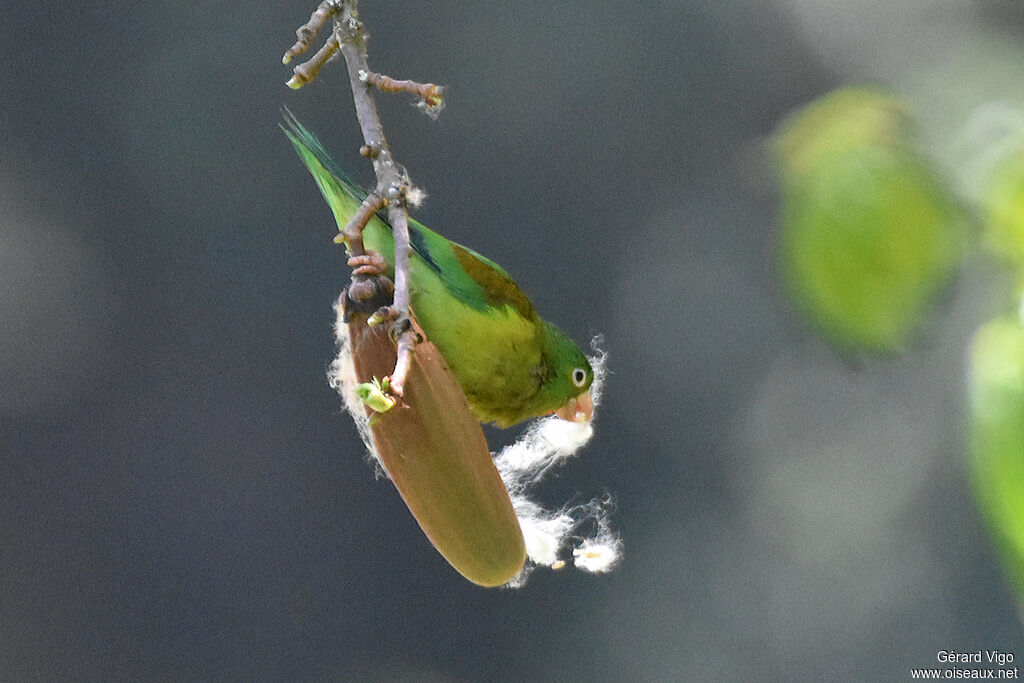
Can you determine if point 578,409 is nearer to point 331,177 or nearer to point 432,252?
point 432,252

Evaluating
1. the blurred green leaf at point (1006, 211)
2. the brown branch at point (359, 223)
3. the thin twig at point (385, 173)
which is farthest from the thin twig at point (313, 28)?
the blurred green leaf at point (1006, 211)

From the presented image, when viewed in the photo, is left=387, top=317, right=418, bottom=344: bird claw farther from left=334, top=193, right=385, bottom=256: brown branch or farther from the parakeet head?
the parakeet head

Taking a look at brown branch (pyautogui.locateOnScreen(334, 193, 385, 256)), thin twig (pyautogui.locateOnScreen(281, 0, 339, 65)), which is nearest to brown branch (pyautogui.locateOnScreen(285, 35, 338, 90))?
thin twig (pyautogui.locateOnScreen(281, 0, 339, 65))

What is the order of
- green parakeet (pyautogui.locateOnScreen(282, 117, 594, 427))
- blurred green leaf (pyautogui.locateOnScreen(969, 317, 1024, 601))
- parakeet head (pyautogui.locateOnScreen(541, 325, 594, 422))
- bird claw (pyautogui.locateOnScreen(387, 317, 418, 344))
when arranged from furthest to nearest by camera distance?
1. parakeet head (pyautogui.locateOnScreen(541, 325, 594, 422))
2. green parakeet (pyautogui.locateOnScreen(282, 117, 594, 427))
3. bird claw (pyautogui.locateOnScreen(387, 317, 418, 344))
4. blurred green leaf (pyautogui.locateOnScreen(969, 317, 1024, 601))

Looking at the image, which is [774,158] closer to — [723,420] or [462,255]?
[462,255]

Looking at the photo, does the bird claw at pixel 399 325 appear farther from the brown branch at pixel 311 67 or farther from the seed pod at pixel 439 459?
the brown branch at pixel 311 67

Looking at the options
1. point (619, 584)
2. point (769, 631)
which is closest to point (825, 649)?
point (769, 631)

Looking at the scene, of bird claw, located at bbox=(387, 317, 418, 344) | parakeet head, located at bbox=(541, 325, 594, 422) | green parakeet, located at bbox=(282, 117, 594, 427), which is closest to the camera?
bird claw, located at bbox=(387, 317, 418, 344)

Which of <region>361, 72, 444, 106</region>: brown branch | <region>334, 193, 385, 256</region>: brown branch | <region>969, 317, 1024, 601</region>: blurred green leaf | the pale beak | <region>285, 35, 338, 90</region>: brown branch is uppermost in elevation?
<region>285, 35, 338, 90</region>: brown branch
